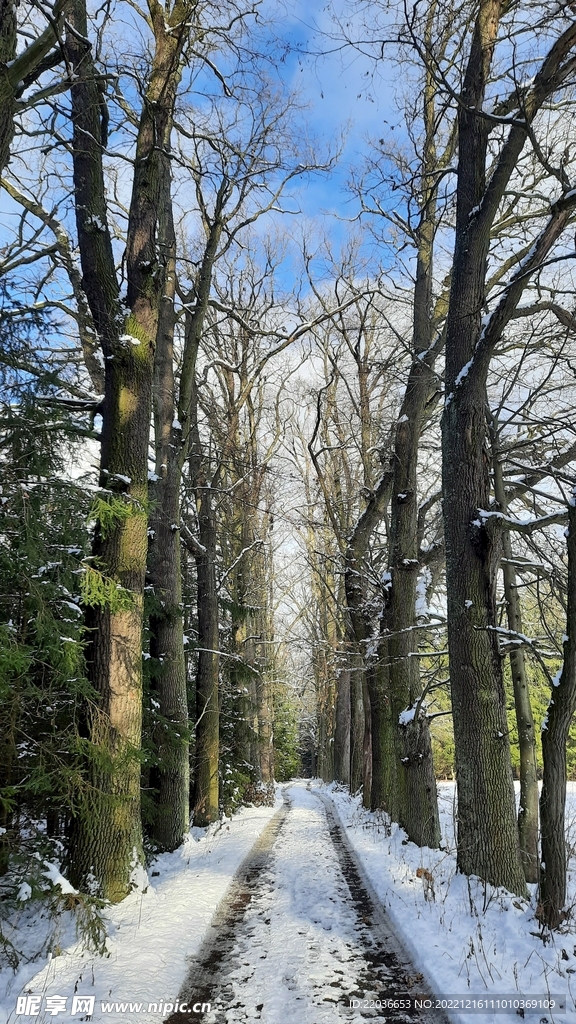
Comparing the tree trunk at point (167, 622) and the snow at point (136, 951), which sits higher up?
the tree trunk at point (167, 622)

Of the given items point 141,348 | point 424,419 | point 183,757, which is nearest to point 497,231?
point 424,419

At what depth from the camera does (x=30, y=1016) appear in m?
3.29

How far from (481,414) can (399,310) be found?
21.5ft

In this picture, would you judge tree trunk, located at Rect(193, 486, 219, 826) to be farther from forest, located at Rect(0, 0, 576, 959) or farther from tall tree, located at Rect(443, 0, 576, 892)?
tall tree, located at Rect(443, 0, 576, 892)

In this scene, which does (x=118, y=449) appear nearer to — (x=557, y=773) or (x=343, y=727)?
(x=557, y=773)

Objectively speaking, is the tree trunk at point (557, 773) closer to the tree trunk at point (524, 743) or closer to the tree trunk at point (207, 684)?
the tree trunk at point (524, 743)

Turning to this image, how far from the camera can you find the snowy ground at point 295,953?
342cm

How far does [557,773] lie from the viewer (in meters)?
4.39

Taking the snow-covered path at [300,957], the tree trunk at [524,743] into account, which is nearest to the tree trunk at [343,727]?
the tree trunk at [524,743]

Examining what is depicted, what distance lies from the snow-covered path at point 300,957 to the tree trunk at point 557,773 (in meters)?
1.19

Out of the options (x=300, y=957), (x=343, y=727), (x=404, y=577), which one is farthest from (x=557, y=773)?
(x=343, y=727)

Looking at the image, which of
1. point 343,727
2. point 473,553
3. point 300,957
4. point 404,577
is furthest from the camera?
point 343,727

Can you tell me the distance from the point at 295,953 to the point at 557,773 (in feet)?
7.86

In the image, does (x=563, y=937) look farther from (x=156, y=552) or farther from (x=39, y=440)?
(x=156, y=552)
